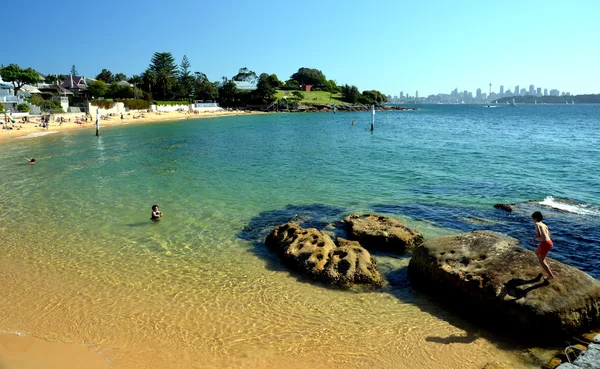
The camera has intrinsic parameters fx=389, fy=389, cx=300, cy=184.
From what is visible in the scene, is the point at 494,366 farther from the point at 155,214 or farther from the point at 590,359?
the point at 155,214

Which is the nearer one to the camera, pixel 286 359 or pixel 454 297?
pixel 286 359

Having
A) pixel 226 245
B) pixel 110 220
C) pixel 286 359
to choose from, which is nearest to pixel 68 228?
pixel 110 220

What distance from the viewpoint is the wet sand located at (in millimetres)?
7618

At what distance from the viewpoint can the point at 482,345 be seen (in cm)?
846

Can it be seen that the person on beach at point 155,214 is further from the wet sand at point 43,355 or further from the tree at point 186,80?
the tree at point 186,80

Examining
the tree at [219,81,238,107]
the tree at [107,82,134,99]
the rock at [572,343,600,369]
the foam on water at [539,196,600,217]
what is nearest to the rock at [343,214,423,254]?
the rock at [572,343,600,369]

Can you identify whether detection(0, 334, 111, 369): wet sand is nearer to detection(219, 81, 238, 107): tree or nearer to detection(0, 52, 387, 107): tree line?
detection(0, 52, 387, 107): tree line

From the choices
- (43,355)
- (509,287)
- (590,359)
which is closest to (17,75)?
(43,355)

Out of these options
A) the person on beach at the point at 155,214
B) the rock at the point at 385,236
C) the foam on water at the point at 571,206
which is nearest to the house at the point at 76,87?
the person on beach at the point at 155,214

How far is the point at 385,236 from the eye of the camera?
13.8 metres

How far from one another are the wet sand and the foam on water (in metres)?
20.1

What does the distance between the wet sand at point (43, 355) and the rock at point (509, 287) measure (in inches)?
325

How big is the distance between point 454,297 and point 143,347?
7.60 metres

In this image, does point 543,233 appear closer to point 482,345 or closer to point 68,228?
point 482,345
